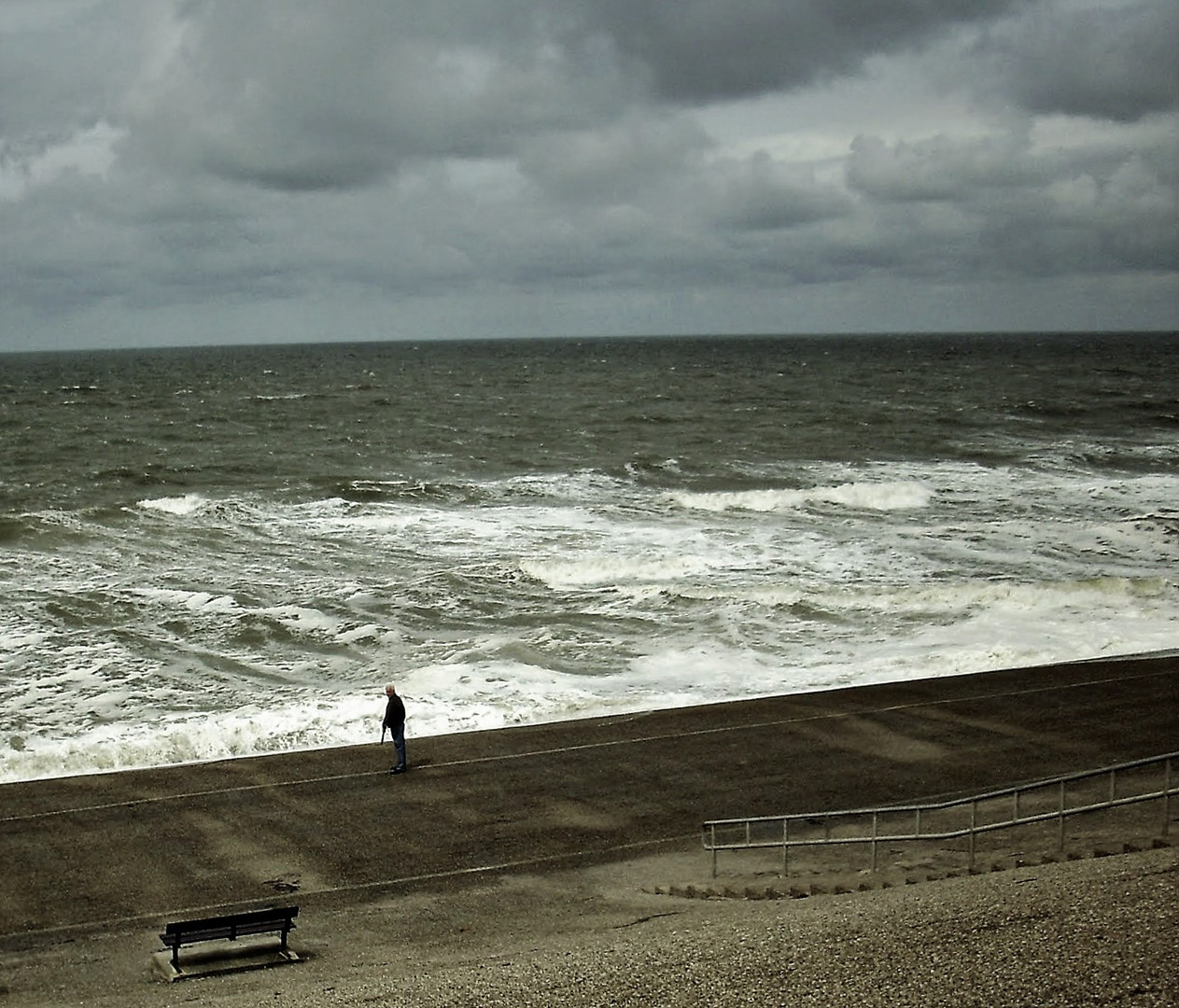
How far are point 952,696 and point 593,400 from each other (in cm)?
8008

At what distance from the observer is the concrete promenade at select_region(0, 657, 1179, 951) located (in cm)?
1542

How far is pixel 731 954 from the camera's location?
11.1 m

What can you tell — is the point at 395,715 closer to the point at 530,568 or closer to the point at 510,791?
the point at 510,791

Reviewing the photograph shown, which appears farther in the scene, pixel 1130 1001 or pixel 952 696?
pixel 952 696

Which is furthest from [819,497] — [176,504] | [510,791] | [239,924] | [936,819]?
[239,924]

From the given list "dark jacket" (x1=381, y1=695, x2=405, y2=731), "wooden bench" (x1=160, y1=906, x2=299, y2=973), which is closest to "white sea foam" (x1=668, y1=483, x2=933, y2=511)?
"dark jacket" (x1=381, y1=695, x2=405, y2=731)

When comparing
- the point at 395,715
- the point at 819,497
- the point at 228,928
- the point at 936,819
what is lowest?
the point at 936,819

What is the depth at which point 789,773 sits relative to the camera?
1891cm

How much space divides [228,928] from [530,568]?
71.9 feet

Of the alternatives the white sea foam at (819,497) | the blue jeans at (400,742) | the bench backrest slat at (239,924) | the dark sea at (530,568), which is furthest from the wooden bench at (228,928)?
the white sea foam at (819,497)

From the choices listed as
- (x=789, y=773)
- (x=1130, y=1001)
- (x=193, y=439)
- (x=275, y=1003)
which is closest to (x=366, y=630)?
(x=789, y=773)

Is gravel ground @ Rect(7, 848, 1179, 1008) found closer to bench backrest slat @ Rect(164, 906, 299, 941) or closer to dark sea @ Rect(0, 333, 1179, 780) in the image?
bench backrest slat @ Rect(164, 906, 299, 941)

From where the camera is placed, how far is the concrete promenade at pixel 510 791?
50.6ft

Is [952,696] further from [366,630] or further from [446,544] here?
[446,544]
